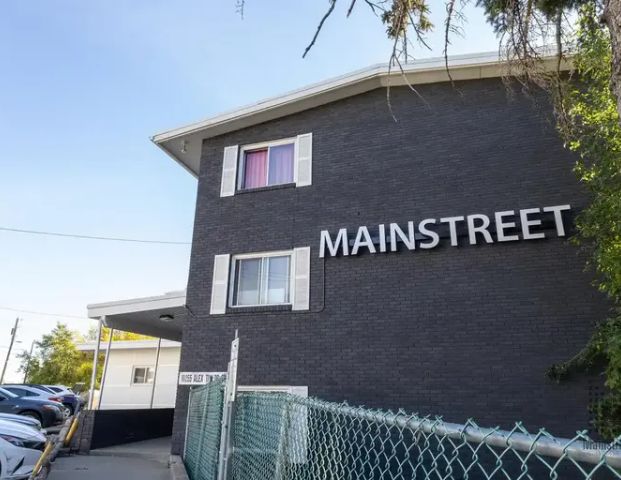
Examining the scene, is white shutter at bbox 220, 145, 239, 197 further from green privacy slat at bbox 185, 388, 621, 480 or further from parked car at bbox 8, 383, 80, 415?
parked car at bbox 8, 383, 80, 415

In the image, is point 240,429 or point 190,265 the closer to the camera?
point 240,429

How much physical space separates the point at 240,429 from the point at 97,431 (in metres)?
8.83

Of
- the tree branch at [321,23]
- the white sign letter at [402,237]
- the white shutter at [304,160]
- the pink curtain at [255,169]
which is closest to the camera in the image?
the tree branch at [321,23]

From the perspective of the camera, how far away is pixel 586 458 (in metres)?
1.24

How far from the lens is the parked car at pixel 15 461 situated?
25.0ft

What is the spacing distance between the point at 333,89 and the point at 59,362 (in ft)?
113

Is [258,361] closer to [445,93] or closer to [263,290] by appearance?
[263,290]

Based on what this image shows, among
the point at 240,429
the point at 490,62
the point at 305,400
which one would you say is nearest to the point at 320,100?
the point at 490,62

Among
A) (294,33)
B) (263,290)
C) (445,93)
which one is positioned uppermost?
(445,93)

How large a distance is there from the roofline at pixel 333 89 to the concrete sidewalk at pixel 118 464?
24.0 ft

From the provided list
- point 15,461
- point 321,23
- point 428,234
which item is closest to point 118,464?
point 15,461

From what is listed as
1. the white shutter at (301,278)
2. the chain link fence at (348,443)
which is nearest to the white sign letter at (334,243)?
the white shutter at (301,278)

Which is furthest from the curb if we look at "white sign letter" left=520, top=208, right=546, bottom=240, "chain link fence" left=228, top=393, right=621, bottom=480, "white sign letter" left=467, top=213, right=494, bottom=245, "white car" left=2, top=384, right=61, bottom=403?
"white car" left=2, top=384, right=61, bottom=403

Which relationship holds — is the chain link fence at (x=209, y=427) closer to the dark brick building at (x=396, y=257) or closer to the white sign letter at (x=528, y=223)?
the dark brick building at (x=396, y=257)
